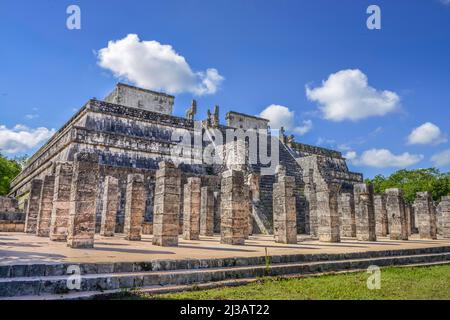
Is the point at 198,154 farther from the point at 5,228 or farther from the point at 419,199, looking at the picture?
the point at 419,199

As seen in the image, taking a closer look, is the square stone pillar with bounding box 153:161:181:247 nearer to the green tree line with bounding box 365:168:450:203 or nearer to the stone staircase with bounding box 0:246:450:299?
the stone staircase with bounding box 0:246:450:299

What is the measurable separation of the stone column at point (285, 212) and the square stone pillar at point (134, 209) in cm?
480

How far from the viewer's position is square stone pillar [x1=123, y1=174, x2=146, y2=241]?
37.3 ft

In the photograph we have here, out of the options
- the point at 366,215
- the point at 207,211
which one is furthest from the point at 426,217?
the point at 207,211

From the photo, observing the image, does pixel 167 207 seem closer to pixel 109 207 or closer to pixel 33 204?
pixel 109 207

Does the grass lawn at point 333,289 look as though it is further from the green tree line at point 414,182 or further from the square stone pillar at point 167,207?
the green tree line at point 414,182

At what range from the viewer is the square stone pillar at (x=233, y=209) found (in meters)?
10.5

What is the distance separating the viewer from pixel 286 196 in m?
12.1

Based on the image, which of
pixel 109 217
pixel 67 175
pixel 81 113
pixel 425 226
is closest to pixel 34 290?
pixel 67 175

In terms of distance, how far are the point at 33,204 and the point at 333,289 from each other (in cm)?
1292

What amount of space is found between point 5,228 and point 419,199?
20.3 m

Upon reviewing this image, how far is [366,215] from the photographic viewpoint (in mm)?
14555

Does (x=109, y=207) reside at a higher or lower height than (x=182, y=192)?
lower

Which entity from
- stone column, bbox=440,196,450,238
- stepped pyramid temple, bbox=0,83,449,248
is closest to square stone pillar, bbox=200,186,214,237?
stepped pyramid temple, bbox=0,83,449,248
